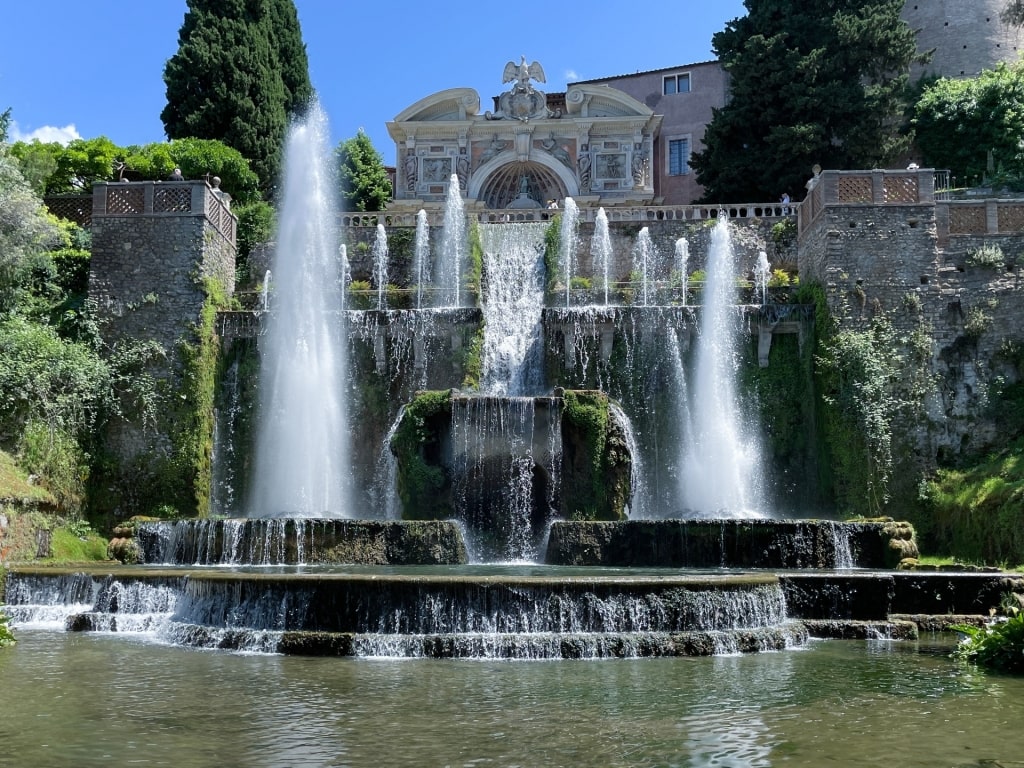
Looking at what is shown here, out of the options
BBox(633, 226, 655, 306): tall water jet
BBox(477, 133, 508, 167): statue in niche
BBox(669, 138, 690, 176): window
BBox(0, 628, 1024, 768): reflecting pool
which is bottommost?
BBox(0, 628, 1024, 768): reflecting pool

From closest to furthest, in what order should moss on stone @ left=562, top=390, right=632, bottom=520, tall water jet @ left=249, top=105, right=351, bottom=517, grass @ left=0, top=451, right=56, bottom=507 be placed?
grass @ left=0, top=451, right=56, bottom=507 < moss on stone @ left=562, top=390, right=632, bottom=520 < tall water jet @ left=249, top=105, right=351, bottom=517

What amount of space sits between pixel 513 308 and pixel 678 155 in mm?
18889

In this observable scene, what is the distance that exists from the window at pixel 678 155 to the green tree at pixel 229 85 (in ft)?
49.4

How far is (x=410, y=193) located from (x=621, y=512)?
2115 centimetres

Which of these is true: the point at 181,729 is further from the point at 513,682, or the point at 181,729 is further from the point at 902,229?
the point at 902,229

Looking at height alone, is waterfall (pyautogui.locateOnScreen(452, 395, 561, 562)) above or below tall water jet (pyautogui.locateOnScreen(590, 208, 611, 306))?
below

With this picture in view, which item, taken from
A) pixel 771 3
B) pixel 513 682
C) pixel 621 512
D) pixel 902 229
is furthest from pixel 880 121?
Result: pixel 513 682

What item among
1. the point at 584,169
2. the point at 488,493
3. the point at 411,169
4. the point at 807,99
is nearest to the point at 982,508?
the point at 488,493

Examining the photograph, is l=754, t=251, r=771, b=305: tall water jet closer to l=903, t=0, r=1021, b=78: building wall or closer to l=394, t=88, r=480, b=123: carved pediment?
l=394, t=88, r=480, b=123: carved pediment

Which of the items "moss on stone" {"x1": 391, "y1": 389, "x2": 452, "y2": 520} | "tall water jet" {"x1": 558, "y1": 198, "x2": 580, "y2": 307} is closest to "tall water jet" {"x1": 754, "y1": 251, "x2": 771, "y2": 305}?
"tall water jet" {"x1": 558, "y1": 198, "x2": 580, "y2": 307}

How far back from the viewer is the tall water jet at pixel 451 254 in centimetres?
2538

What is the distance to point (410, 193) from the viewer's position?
37219 mm

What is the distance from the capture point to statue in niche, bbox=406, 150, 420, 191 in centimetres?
3731

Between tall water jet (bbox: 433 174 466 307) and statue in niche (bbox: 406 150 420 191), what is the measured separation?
10.5m
